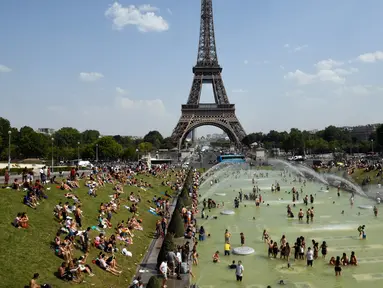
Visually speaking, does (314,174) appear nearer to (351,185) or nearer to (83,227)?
(351,185)

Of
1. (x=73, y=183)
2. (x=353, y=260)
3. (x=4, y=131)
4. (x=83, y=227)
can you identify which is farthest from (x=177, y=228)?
(x=4, y=131)

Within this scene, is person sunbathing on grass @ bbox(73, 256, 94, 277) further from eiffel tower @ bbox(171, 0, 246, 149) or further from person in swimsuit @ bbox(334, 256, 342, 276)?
eiffel tower @ bbox(171, 0, 246, 149)

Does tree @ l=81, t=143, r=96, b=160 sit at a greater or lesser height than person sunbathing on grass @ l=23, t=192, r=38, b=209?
greater

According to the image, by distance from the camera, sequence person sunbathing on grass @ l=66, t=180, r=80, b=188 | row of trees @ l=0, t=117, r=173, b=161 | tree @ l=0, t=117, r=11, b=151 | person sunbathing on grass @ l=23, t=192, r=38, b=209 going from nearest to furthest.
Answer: person sunbathing on grass @ l=23, t=192, r=38, b=209 < person sunbathing on grass @ l=66, t=180, r=80, b=188 < tree @ l=0, t=117, r=11, b=151 < row of trees @ l=0, t=117, r=173, b=161

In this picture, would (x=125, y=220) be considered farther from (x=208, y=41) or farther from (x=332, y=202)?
(x=208, y=41)

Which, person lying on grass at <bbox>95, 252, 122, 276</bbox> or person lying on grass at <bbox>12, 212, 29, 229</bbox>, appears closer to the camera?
person lying on grass at <bbox>95, 252, 122, 276</bbox>

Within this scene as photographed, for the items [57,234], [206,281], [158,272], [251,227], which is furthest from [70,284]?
[251,227]

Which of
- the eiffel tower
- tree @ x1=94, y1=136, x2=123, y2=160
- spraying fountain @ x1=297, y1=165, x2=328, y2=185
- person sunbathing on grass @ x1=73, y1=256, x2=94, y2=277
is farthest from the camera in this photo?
the eiffel tower

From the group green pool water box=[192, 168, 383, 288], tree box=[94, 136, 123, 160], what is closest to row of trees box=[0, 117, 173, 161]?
tree box=[94, 136, 123, 160]
